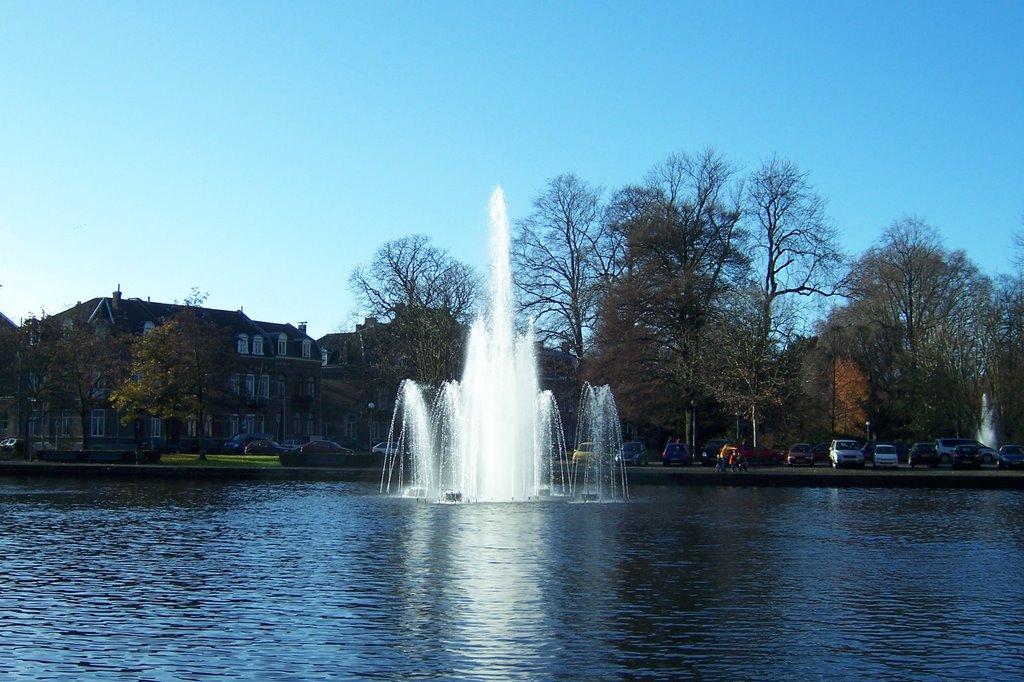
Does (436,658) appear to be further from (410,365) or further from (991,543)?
(410,365)

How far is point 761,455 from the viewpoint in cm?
6950

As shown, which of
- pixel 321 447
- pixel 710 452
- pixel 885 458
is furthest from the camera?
pixel 321 447

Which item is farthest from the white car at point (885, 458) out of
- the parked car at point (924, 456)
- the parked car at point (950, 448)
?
the parked car at point (950, 448)

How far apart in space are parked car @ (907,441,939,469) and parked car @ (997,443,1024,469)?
12.2 ft

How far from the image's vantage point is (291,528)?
28.8 meters

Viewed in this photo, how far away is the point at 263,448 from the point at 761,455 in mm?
38159

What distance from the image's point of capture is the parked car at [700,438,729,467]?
2719 inches

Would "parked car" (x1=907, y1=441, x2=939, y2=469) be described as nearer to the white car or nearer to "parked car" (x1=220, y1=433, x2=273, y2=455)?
the white car

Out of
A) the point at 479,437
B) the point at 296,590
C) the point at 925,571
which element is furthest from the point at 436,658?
the point at 479,437

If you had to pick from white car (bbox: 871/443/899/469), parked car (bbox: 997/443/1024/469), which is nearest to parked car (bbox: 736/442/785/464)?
white car (bbox: 871/443/899/469)

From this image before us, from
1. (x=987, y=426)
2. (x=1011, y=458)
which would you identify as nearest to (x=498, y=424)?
(x=1011, y=458)

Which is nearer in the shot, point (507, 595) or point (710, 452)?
point (507, 595)

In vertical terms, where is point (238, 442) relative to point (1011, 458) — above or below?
above

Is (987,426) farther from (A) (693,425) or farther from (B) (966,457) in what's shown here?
(A) (693,425)
